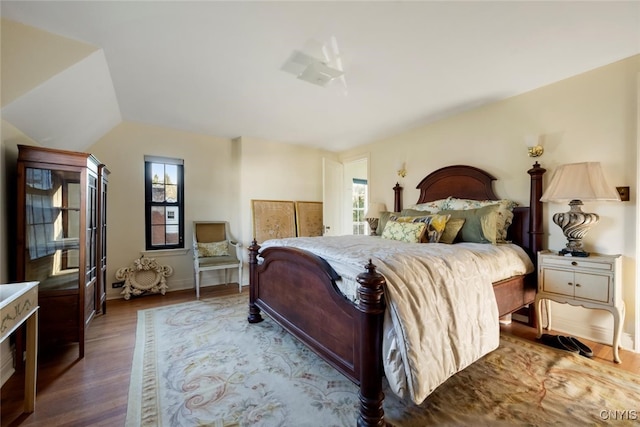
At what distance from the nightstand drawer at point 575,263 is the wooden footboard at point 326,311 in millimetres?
1976

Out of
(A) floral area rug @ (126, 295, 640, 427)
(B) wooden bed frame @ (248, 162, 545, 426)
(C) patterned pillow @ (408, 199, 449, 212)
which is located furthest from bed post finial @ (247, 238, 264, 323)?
(C) patterned pillow @ (408, 199, 449, 212)

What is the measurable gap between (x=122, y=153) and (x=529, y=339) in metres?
5.21

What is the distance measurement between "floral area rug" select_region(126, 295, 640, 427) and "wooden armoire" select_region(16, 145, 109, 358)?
609 mm

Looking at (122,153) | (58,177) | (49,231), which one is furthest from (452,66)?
(122,153)

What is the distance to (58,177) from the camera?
2066 mm

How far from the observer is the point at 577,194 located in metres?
2.14

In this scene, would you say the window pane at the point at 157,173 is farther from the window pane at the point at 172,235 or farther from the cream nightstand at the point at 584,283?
the cream nightstand at the point at 584,283

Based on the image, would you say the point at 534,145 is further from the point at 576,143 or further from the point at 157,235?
the point at 157,235

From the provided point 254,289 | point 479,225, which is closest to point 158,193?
point 254,289

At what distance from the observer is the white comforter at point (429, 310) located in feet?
4.26

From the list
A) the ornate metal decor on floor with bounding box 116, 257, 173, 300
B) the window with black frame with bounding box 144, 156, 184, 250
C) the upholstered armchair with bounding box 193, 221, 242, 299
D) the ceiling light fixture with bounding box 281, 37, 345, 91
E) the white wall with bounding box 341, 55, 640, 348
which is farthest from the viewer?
the window with black frame with bounding box 144, 156, 184, 250

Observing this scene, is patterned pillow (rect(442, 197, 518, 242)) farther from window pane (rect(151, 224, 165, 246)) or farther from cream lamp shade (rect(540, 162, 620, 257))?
window pane (rect(151, 224, 165, 246))

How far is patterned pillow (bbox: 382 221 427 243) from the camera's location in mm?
2650

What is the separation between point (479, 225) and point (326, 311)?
1.88 metres
